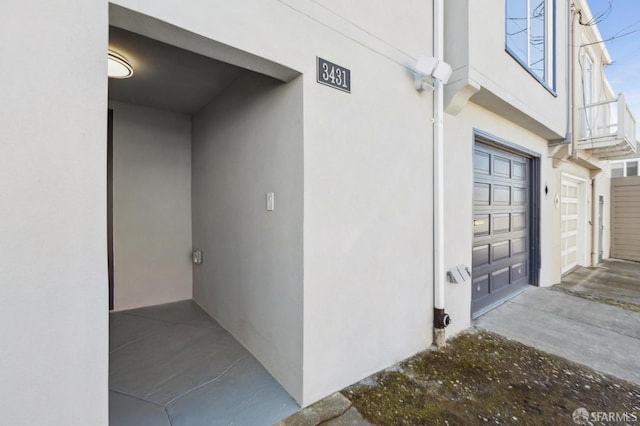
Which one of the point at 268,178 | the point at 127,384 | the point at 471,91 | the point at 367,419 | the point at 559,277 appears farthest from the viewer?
the point at 559,277

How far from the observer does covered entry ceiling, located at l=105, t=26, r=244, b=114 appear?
218 centimetres

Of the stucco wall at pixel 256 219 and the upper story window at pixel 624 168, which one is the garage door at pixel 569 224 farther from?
the stucco wall at pixel 256 219

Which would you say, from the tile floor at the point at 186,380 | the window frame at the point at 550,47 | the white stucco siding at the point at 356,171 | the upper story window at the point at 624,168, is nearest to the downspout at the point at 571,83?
the window frame at the point at 550,47

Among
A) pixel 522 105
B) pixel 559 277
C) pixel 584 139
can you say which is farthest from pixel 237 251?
pixel 584 139

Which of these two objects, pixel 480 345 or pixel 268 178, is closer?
pixel 268 178

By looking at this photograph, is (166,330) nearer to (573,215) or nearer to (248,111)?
(248,111)

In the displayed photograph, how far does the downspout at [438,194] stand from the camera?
278 cm

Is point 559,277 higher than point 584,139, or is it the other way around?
point 584,139

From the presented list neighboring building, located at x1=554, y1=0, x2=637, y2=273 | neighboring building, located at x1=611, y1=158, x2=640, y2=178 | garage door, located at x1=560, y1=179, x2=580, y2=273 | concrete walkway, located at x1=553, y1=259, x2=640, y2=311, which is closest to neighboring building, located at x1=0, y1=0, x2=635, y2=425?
neighboring building, located at x1=554, y1=0, x2=637, y2=273

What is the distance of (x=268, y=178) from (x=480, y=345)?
2.66 m

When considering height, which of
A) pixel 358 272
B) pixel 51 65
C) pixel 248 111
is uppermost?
pixel 248 111

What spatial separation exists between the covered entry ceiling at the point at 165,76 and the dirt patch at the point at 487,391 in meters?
2.94

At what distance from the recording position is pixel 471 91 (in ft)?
9.71

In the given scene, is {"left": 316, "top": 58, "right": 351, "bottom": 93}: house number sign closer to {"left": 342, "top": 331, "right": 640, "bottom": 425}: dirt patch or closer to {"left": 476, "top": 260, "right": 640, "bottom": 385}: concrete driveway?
{"left": 342, "top": 331, "right": 640, "bottom": 425}: dirt patch
